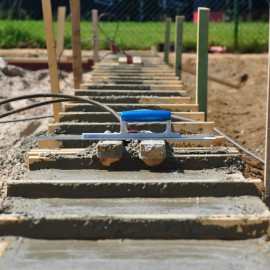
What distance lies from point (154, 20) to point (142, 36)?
158cm

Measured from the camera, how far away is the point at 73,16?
5906 mm

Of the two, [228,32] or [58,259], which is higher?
[228,32]

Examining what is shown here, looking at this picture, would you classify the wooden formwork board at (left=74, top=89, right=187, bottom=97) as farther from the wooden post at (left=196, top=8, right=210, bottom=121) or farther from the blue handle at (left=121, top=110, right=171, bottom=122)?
the blue handle at (left=121, top=110, right=171, bottom=122)

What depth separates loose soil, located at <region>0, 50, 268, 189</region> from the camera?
5426 millimetres

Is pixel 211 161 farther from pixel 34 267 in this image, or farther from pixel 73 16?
pixel 73 16

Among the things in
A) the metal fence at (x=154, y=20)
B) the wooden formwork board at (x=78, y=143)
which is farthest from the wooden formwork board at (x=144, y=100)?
the metal fence at (x=154, y=20)

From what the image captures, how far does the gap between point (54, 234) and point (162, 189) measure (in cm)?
63

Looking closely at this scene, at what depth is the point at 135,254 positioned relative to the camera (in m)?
2.44

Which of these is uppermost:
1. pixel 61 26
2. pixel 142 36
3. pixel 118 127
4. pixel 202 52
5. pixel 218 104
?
pixel 61 26

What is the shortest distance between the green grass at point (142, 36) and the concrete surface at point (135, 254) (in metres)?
10.0

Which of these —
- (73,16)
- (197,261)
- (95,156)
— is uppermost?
(73,16)

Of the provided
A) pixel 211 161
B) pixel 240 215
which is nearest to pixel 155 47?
pixel 211 161

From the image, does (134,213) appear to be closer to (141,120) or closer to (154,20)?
(141,120)

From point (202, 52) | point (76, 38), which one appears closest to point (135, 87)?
point (76, 38)
